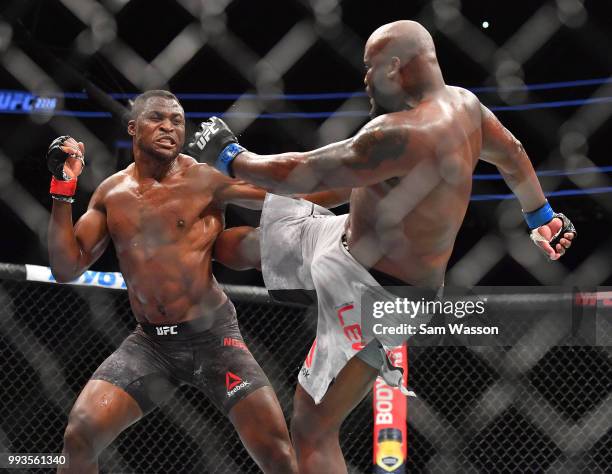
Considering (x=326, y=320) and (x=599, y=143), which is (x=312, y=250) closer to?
(x=326, y=320)

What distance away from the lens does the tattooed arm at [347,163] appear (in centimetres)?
170

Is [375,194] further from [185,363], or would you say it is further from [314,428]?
[185,363]

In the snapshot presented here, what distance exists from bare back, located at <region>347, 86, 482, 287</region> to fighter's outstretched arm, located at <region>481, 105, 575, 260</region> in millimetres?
133

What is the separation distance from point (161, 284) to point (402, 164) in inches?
37.8

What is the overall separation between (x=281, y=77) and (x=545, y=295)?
2596mm

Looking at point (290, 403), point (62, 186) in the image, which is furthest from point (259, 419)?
point (290, 403)

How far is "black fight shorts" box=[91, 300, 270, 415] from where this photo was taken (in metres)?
2.32

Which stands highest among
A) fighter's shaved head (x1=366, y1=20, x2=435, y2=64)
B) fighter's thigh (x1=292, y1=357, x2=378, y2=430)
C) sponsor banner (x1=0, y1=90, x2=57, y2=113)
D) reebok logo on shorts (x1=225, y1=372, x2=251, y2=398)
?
fighter's shaved head (x1=366, y1=20, x2=435, y2=64)

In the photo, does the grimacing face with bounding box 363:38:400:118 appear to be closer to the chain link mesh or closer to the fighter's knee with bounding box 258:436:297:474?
the fighter's knee with bounding box 258:436:297:474

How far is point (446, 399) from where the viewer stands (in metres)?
4.27

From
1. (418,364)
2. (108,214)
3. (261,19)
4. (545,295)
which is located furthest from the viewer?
(261,19)

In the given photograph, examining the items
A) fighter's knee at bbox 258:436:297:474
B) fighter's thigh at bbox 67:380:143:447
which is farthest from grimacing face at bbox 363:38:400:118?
fighter's thigh at bbox 67:380:143:447

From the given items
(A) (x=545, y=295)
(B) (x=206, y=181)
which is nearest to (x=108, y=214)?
(B) (x=206, y=181)

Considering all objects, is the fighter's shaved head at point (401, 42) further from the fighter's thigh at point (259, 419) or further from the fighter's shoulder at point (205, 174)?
the fighter's thigh at point (259, 419)
